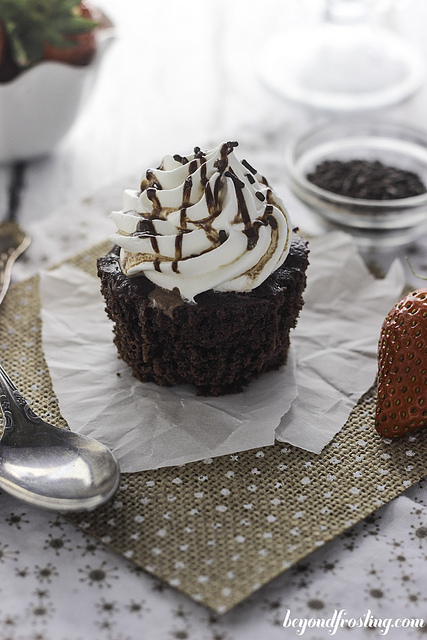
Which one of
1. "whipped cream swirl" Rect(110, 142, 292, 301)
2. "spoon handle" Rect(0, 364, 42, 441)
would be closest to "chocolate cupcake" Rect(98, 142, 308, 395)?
"whipped cream swirl" Rect(110, 142, 292, 301)

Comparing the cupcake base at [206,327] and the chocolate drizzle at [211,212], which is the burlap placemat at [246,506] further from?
the chocolate drizzle at [211,212]

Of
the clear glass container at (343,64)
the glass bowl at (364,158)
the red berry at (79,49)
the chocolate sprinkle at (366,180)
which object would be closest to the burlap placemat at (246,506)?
the glass bowl at (364,158)

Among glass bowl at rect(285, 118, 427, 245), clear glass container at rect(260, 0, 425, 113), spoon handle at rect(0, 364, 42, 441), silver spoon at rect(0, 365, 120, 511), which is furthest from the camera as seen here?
clear glass container at rect(260, 0, 425, 113)

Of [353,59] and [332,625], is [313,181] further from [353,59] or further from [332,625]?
[332,625]

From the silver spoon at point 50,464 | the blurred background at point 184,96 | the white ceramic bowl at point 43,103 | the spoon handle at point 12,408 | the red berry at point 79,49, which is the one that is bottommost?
the blurred background at point 184,96

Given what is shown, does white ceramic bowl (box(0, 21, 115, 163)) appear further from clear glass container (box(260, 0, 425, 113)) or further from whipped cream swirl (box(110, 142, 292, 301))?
whipped cream swirl (box(110, 142, 292, 301))

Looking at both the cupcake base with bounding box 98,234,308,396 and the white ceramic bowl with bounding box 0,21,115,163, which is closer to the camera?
the cupcake base with bounding box 98,234,308,396

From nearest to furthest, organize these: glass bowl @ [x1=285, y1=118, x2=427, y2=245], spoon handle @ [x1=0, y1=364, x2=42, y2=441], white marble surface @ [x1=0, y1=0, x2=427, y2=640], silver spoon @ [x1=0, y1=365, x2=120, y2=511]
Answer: white marble surface @ [x1=0, y1=0, x2=427, y2=640] → silver spoon @ [x1=0, y1=365, x2=120, y2=511] → spoon handle @ [x1=0, y1=364, x2=42, y2=441] → glass bowl @ [x1=285, y1=118, x2=427, y2=245]

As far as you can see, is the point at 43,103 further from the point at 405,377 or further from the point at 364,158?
the point at 405,377
